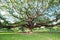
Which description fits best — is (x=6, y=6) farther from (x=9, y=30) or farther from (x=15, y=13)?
(x=9, y=30)

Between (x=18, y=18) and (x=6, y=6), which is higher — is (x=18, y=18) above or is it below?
below

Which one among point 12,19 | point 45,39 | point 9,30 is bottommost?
point 45,39

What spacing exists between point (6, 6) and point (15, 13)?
0.11 m

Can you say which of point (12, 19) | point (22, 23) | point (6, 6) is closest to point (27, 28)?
point (22, 23)

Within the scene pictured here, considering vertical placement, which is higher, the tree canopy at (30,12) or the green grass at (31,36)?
the tree canopy at (30,12)

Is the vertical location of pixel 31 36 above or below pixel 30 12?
below

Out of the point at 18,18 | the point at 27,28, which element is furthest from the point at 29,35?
the point at 18,18

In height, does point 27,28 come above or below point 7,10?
below

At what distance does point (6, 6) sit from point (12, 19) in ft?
0.46

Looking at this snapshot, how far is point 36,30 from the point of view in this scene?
1.43 meters

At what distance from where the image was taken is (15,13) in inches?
56.6

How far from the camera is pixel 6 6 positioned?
1427mm

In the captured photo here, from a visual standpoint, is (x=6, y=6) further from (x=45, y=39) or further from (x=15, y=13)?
(x=45, y=39)

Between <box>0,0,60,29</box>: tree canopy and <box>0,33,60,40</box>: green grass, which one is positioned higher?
<box>0,0,60,29</box>: tree canopy
